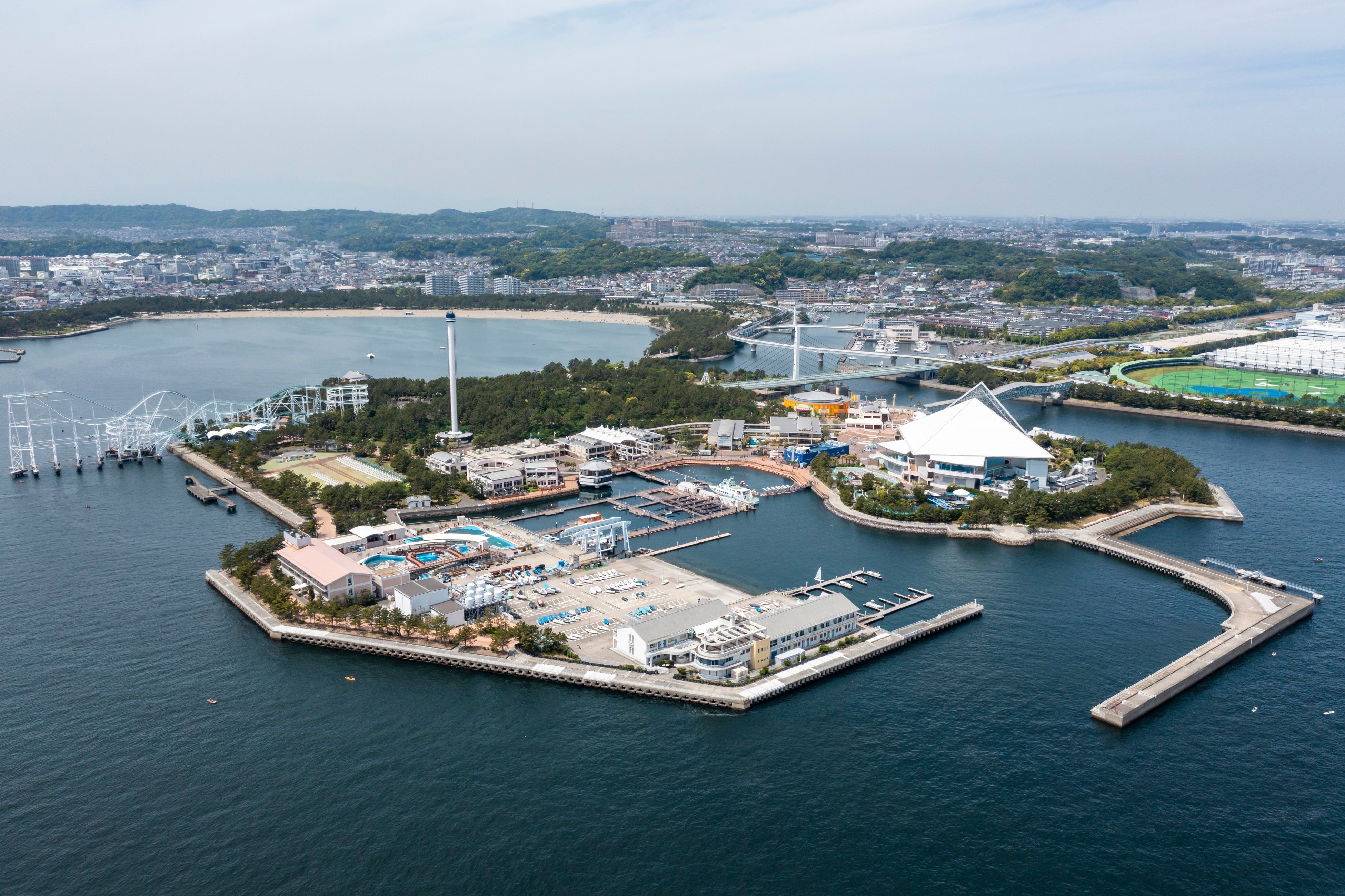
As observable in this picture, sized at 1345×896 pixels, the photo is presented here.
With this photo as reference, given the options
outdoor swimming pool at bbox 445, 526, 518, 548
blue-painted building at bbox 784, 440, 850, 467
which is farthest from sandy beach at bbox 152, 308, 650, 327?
outdoor swimming pool at bbox 445, 526, 518, 548

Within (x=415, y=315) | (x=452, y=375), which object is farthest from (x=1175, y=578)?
(x=415, y=315)

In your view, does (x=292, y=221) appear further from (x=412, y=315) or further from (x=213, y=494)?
(x=213, y=494)

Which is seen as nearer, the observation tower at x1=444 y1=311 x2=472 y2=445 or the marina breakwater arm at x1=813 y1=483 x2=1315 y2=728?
the marina breakwater arm at x1=813 y1=483 x2=1315 y2=728

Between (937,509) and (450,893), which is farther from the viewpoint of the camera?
(937,509)

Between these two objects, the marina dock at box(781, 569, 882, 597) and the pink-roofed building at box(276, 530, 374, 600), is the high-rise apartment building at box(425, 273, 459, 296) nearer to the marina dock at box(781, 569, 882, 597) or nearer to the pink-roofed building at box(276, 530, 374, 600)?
the pink-roofed building at box(276, 530, 374, 600)

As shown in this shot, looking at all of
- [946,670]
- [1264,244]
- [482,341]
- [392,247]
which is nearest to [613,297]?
[482,341]

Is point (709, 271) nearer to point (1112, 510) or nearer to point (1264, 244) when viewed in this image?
point (1112, 510)

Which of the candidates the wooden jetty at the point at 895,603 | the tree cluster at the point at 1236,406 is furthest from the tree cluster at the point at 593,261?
the wooden jetty at the point at 895,603
